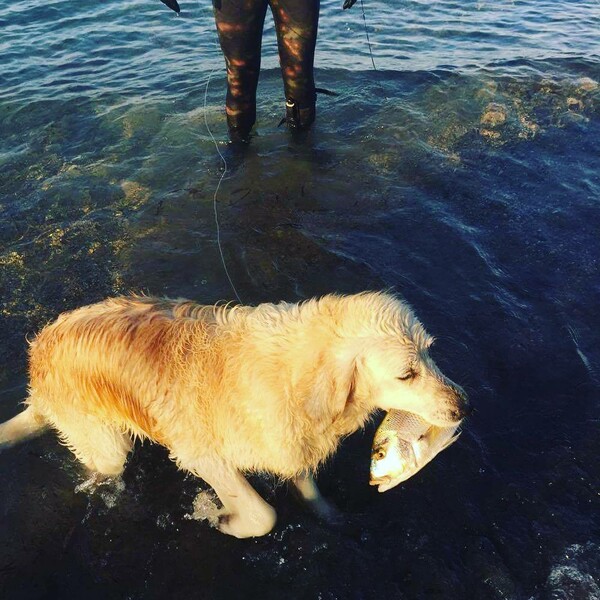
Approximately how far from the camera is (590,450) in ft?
14.8

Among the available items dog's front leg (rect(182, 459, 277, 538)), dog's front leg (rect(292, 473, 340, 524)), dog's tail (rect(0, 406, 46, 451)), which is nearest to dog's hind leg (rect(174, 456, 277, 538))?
dog's front leg (rect(182, 459, 277, 538))

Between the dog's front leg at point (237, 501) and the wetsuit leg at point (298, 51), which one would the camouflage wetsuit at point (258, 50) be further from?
the dog's front leg at point (237, 501)

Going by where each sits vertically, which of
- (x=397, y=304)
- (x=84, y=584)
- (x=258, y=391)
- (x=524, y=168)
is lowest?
(x=84, y=584)

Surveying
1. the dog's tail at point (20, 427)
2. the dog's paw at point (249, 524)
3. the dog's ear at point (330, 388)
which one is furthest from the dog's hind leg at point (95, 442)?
the dog's ear at point (330, 388)

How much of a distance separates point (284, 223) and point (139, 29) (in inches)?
373

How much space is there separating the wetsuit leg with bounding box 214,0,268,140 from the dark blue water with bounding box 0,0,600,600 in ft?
1.89

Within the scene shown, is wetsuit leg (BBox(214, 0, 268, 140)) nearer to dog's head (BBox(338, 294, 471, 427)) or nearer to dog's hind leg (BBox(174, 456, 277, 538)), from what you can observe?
dog's head (BBox(338, 294, 471, 427))

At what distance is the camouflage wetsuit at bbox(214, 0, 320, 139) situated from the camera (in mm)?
6992

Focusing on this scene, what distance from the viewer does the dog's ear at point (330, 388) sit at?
3.20 m

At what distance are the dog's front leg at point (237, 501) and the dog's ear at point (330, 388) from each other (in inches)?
37.1

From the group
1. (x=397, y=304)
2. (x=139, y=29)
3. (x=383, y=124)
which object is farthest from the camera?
(x=139, y=29)

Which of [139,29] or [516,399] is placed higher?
[139,29]

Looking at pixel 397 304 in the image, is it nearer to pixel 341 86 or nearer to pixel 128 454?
pixel 128 454

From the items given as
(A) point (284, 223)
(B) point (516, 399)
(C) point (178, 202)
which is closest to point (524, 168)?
(A) point (284, 223)
